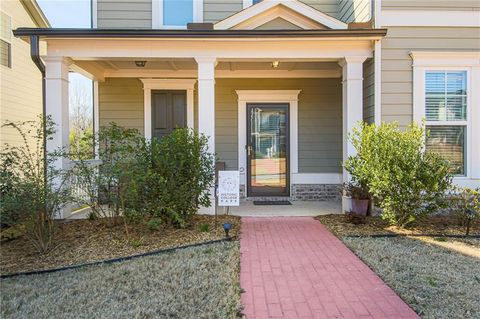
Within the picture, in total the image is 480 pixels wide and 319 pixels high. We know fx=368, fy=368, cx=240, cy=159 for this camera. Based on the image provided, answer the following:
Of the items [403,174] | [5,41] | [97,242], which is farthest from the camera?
[5,41]

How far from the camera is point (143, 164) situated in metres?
5.34

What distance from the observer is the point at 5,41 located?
9289 millimetres

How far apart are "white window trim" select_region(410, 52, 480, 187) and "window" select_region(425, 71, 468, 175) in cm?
7

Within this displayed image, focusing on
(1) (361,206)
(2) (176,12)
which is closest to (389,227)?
(1) (361,206)

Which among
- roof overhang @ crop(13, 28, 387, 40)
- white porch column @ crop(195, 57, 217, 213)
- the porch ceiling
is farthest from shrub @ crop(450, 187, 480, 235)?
white porch column @ crop(195, 57, 217, 213)

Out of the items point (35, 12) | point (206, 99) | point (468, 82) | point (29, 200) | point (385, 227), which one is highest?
point (35, 12)

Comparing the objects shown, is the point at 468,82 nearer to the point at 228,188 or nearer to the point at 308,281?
the point at 228,188

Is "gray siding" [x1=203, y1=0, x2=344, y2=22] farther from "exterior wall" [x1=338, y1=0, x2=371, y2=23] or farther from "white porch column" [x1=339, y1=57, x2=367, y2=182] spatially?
"white porch column" [x1=339, y1=57, x2=367, y2=182]

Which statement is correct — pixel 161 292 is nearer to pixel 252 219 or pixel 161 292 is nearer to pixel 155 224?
pixel 155 224

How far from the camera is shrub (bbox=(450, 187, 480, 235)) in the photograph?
5.42 metres

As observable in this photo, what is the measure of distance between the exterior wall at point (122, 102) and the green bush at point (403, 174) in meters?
4.99

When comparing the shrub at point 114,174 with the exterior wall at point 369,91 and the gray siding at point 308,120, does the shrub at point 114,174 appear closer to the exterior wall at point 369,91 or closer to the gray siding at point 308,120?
the gray siding at point 308,120

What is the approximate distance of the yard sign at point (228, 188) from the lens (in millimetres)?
5695

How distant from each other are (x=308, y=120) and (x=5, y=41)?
7818 mm
